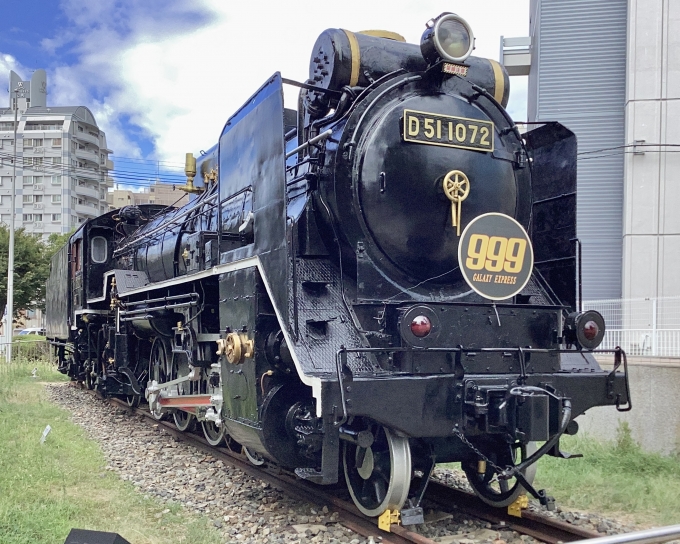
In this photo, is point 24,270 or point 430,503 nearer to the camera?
point 430,503

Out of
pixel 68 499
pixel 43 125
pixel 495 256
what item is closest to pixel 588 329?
pixel 495 256

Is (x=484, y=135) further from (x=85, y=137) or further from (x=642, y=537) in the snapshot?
(x=85, y=137)

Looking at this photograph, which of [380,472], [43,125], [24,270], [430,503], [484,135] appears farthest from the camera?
[43,125]

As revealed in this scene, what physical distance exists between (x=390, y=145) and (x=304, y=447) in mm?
2149

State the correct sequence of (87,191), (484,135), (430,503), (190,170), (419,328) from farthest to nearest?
(87,191) < (190,170) < (430,503) < (484,135) < (419,328)

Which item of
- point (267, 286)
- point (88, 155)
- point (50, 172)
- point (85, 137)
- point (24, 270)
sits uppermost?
point (85, 137)

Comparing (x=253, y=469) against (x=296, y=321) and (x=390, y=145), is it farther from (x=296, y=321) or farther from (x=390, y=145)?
(x=390, y=145)

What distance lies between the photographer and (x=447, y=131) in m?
4.79

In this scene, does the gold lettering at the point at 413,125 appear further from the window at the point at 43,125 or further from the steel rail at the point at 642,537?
the window at the point at 43,125

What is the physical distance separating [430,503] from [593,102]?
10.7 metres

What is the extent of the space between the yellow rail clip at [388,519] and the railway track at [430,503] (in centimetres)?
3

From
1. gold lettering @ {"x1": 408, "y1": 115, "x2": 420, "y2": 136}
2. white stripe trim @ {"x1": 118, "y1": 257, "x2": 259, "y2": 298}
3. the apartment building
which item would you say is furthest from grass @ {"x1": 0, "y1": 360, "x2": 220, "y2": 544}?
the apartment building

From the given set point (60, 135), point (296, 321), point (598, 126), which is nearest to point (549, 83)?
point (598, 126)

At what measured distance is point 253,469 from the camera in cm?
604
